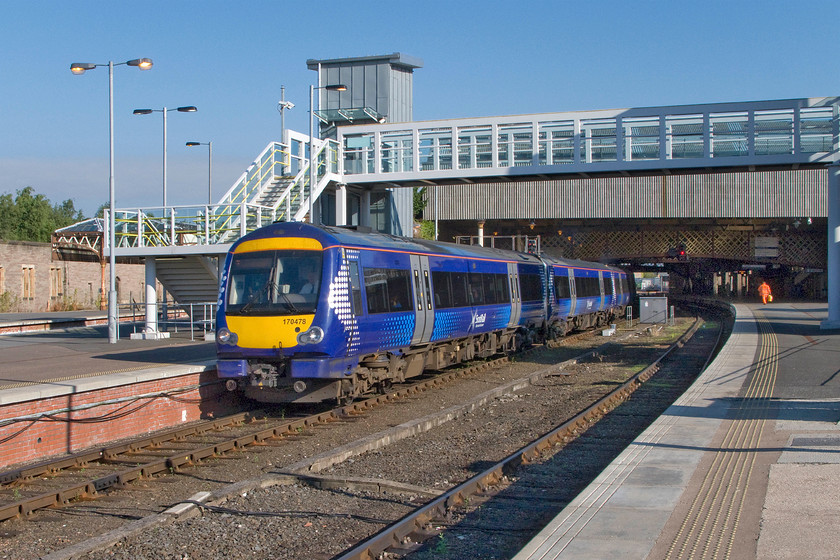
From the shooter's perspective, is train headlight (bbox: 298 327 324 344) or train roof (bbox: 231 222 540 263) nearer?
train headlight (bbox: 298 327 324 344)

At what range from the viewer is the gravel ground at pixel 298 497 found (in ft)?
21.8

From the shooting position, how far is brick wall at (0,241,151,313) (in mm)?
39031

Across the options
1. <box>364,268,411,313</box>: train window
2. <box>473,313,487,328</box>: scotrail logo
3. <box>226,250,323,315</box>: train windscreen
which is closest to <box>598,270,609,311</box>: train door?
<box>473,313,487,328</box>: scotrail logo

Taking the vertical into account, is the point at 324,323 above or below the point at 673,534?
above

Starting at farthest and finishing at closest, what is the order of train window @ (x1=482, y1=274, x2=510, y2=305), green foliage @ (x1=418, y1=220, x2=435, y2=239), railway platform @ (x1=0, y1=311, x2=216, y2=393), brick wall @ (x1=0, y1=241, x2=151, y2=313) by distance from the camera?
green foliage @ (x1=418, y1=220, x2=435, y2=239) < brick wall @ (x1=0, y1=241, x2=151, y2=313) < train window @ (x1=482, y1=274, x2=510, y2=305) < railway platform @ (x1=0, y1=311, x2=216, y2=393)

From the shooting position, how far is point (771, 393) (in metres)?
13.8

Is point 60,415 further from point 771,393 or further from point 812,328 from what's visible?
point 812,328

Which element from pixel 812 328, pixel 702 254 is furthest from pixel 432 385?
pixel 702 254

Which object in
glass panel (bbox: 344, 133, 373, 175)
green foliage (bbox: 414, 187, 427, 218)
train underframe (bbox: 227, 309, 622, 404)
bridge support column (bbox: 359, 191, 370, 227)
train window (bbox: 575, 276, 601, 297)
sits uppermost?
green foliage (bbox: 414, 187, 427, 218)

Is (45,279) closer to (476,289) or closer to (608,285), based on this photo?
(608,285)

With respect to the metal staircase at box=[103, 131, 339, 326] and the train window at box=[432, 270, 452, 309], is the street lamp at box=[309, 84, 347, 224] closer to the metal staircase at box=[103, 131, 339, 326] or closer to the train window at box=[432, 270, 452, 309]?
the metal staircase at box=[103, 131, 339, 326]

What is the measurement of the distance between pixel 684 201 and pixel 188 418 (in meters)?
39.1

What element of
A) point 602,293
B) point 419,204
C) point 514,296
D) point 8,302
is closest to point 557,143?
point 514,296

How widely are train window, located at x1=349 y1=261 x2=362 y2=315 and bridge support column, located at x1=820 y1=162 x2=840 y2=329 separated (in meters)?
18.4
